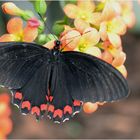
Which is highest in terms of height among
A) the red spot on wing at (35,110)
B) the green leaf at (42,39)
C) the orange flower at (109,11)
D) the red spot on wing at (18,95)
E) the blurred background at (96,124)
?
the orange flower at (109,11)

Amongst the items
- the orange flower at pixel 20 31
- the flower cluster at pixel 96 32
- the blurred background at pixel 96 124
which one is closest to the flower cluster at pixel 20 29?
the orange flower at pixel 20 31

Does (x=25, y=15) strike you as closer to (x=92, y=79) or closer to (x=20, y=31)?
(x=20, y=31)

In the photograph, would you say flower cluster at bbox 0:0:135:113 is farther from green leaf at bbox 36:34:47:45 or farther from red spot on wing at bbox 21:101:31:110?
red spot on wing at bbox 21:101:31:110

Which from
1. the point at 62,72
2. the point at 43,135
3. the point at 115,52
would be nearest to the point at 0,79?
the point at 62,72

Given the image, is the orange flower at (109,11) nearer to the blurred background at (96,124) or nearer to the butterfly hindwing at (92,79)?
the butterfly hindwing at (92,79)

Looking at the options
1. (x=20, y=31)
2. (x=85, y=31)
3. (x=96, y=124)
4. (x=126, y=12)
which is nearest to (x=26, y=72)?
(x=20, y=31)

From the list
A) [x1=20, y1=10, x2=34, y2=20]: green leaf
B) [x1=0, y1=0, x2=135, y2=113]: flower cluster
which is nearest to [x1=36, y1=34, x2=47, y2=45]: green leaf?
[x1=0, y1=0, x2=135, y2=113]: flower cluster
